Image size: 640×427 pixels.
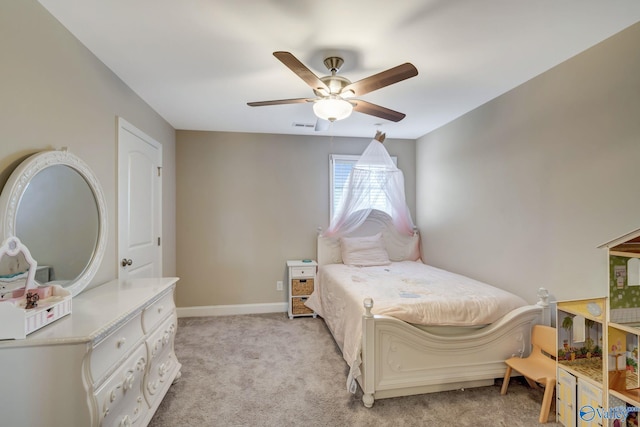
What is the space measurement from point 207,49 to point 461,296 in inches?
104

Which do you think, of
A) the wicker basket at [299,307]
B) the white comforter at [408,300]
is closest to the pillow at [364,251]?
the white comforter at [408,300]

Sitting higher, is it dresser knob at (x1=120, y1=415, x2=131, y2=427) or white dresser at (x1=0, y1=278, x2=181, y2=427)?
white dresser at (x1=0, y1=278, x2=181, y2=427)

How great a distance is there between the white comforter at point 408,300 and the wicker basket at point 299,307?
1.41ft

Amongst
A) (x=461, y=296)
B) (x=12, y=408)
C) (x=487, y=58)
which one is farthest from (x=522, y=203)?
(x=12, y=408)

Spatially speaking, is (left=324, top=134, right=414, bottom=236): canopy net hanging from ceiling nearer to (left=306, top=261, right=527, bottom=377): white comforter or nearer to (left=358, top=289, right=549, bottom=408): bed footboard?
(left=306, top=261, right=527, bottom=377): white comforter

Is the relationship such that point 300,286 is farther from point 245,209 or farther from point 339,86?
point 339,86

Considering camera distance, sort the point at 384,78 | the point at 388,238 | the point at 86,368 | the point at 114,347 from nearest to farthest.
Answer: the point at 86,368
the point at 114,347
the point at 384,78
the point at 388,238

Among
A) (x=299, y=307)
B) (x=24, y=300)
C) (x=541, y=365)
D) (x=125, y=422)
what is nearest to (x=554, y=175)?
(x=541, y=365)

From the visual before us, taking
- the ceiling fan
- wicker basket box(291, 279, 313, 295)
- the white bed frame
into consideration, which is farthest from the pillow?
the ceiling fan

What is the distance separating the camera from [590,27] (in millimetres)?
1702

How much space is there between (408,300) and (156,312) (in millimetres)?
1793

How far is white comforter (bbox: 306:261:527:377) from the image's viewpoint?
2070mm

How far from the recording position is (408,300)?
85.8 inches

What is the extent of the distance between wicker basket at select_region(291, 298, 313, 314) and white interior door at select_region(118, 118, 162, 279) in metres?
1.62
